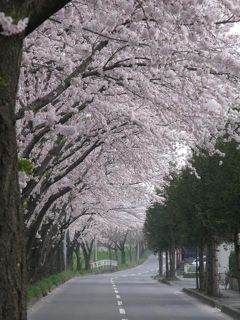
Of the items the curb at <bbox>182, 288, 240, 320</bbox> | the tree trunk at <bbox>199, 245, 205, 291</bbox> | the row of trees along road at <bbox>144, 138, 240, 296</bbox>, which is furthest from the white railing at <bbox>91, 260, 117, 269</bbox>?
the curb at <bbox>182, 288, 240, 320</bbox>

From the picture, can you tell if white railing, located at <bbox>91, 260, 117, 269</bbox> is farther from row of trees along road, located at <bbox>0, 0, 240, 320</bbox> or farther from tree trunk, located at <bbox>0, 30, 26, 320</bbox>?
tree trunk, located at <bbox>0, 30, 26, 320</bbox>

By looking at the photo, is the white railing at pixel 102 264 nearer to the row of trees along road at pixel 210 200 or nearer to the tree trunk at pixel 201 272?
the row of trees along road at pixel 210 200

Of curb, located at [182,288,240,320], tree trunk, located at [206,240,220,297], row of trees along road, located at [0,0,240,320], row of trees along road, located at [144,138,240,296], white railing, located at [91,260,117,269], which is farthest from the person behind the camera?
white railing, located at [91,260,117,269]

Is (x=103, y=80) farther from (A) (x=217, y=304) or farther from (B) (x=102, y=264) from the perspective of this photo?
(B) (x=102, y=264)

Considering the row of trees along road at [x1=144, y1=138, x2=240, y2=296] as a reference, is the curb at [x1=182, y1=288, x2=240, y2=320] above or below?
below

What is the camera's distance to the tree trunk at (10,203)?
20.3 ft

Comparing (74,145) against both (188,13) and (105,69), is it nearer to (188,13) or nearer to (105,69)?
(105,69)

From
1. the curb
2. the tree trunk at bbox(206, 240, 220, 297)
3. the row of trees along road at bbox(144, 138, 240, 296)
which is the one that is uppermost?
the row of trees along road at bbox(144, 138, 240, 296)

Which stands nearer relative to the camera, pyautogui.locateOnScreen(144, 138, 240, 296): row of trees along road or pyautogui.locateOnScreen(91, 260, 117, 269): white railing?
pyautogui.locateOnScreen(144, 138, 240, 296): row of trees along road

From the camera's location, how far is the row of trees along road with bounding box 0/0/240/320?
6328mm

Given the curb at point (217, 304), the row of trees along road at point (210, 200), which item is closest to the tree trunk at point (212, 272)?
the row of trees along road at point (210, 200)

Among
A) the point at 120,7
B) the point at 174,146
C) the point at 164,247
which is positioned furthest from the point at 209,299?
the point at 164,247

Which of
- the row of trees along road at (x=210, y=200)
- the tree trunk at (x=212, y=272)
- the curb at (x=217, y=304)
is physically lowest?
the curb at (x=217, y=304)

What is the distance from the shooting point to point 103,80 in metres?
14.5
